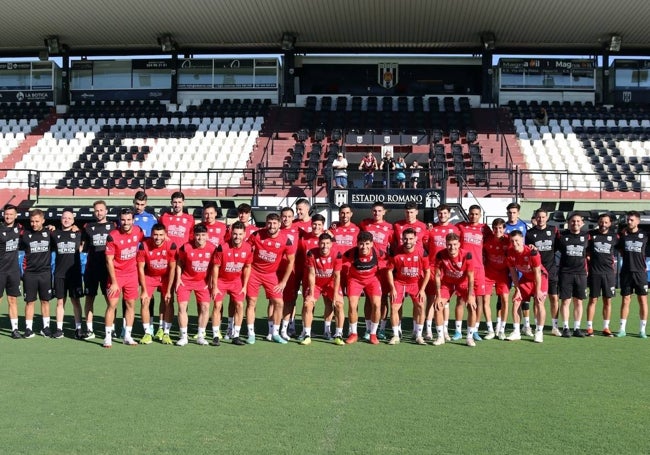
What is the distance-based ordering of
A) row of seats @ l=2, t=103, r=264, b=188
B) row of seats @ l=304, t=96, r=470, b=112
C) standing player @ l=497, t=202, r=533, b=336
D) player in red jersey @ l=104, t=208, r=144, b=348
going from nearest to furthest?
1. player in red jersey @ l=104, t=208, r=144, b=348
2. standing player @ l=497, t=202, r=533, b=336
3. row of seats @ l=2, t=103, r=264, b=188
4. row of seats @ l=304, t=96, r=470, b=112

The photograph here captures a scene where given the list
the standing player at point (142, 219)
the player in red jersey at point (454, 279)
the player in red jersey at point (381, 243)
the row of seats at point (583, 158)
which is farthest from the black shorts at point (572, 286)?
the row of seats at point (583, 158)

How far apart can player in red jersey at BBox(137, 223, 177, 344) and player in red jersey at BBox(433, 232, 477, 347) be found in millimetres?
3231

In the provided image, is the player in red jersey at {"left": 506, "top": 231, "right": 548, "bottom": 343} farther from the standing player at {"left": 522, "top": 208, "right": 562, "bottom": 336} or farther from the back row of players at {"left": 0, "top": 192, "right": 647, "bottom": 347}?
the standing player at {"left": 522, "top": 208, "right": 562, "bottom": 336}

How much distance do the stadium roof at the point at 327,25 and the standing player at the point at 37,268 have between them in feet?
57.1

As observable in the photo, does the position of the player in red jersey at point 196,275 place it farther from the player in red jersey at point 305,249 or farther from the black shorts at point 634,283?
the black shorts at point 634,283

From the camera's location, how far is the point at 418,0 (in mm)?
24266

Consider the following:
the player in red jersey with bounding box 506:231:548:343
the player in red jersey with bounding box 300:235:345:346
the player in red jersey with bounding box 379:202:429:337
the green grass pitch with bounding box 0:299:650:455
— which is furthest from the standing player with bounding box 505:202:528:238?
the player in red jersey with bounding box 300:235:345:346

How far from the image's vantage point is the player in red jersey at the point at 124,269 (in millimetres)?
8258

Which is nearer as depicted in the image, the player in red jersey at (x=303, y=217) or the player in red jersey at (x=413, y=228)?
the player in red jersey at (x=413, y=228)

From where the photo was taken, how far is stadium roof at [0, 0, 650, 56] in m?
24.9

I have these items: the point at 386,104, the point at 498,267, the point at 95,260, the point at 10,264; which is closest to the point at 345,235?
the point at 498,267

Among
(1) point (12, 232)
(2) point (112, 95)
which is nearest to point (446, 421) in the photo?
(1) point (12, 232)

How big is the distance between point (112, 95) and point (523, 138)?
17.8 metres

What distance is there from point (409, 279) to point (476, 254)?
976 mm
